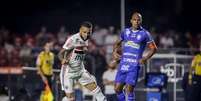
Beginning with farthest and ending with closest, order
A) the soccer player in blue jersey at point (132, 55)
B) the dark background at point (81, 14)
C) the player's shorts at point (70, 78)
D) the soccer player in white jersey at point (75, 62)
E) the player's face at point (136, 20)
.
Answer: the dark background at point (81, 14), the player's shorts at point (70, 78), the soccer player in white jersey at point (75, 62), the soccer player in blue jersey at point (132, 55), the player's face at point (136, 20)

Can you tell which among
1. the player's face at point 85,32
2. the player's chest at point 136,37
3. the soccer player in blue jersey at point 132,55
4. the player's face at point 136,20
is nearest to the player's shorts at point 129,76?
the soccer player in blue jersey at point 132,55

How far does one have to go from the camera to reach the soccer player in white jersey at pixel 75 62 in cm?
1508

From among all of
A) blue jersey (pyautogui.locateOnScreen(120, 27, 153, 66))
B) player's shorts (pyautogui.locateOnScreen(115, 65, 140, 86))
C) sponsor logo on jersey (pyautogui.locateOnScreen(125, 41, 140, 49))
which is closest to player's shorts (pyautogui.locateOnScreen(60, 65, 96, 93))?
player's shorts (pyautogui.locateOnScreen(115, 65, 140, 86))

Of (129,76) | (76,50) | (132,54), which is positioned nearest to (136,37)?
(132,54)

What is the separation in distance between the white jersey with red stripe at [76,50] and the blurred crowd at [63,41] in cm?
541

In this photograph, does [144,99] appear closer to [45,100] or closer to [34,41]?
[45,100]

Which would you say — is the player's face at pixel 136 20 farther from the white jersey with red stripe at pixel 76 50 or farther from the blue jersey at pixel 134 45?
the white jersey with red stripe at pixel 76 50

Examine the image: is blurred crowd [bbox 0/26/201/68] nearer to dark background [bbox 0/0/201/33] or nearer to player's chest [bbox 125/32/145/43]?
dark background [bbox 0/0/201/33]

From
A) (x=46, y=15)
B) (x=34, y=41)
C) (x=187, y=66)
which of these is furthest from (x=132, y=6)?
(x=46, y=15)

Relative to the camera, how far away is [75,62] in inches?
599

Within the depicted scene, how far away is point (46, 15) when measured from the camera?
26.2m

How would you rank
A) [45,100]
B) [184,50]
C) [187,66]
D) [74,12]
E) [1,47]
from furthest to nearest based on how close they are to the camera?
[74,12], [1,47], [184,50], [187,66], [45,100]

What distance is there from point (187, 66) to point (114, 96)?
237cm

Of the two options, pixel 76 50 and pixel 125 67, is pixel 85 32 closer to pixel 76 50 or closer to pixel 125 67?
pixel 76 50
